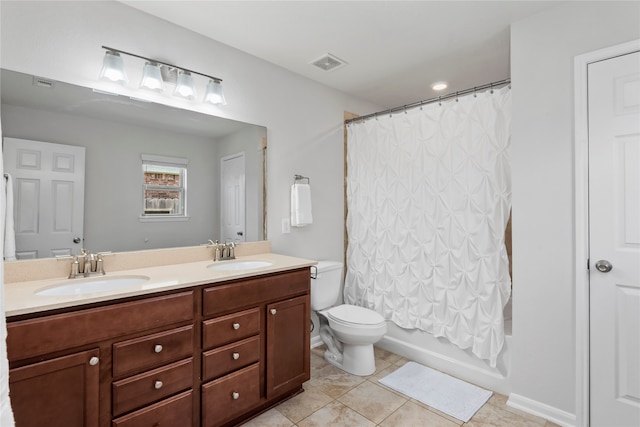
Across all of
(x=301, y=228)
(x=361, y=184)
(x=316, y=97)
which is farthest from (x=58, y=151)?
(x=361, y=184)

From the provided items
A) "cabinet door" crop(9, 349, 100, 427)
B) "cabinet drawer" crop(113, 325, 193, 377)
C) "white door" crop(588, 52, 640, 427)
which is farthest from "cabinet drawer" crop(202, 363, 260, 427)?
"white door" crop(588, 52, 640, 427)

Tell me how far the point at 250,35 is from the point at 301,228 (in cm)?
150

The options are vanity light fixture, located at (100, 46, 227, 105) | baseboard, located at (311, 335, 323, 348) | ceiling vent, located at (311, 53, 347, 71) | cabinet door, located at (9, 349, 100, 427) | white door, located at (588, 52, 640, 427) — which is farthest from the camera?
baseboard, located at (311, 335, 323, 348)

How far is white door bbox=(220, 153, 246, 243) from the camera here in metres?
2.32

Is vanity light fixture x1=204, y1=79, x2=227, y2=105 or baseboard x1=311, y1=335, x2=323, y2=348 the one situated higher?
vanity light fixture x1=204, y1=79, x2=227, y2=105

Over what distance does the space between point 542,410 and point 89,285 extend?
2.62 meters

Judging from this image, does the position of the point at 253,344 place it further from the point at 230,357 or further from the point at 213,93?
the point at 213,93

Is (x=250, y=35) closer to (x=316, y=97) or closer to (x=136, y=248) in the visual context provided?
(x=316, y=97)

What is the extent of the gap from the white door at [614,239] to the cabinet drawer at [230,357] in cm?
186

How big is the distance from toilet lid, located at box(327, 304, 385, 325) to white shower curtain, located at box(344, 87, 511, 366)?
34 centimetres

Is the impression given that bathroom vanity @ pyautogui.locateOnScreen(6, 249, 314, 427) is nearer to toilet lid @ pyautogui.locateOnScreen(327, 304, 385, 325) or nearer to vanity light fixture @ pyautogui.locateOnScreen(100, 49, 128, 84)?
toilet lid @ pyautogui.locateOnScreen(327, 304, 385, 325)

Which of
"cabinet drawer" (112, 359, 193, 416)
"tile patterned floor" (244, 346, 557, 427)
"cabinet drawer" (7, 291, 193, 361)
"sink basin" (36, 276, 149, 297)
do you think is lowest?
"tile patterned floor" (244, 346, 557, 427)

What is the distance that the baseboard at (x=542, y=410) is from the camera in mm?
1832

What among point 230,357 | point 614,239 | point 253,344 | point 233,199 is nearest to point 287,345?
point 253,344
